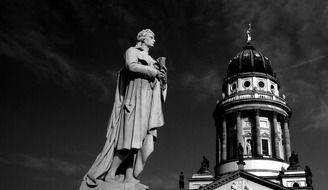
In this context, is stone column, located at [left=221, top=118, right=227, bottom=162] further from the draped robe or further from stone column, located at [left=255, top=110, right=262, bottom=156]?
the draped robe

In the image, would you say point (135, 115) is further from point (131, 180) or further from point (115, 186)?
point (115, 186)

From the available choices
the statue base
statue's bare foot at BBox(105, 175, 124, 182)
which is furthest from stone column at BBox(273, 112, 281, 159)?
the statue base

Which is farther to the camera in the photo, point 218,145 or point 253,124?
point 218,145

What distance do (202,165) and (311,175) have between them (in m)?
14.2

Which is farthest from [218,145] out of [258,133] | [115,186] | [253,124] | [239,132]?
[115,186]

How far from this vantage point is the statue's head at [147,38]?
275 inches

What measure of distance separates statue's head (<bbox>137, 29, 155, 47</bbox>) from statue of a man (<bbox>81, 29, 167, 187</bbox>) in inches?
10.9

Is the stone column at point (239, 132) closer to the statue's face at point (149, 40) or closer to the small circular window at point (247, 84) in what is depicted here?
the small circular window at point (247, 84)

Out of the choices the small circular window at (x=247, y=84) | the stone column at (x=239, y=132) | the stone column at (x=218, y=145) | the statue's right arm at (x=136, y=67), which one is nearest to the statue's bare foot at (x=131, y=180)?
the statue's right arm at (x=136, y=67)

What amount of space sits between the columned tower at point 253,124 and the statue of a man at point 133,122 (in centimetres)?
4845

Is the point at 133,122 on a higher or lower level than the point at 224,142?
lower

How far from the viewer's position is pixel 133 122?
6.20 m

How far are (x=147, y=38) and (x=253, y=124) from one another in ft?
171

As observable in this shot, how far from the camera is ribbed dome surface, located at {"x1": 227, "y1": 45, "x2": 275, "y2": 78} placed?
6328 cm
